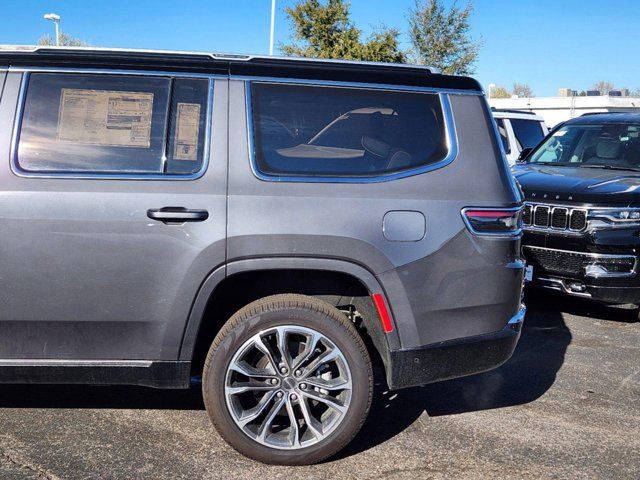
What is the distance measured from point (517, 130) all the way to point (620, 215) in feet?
22.9

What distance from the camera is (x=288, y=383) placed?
3656 millimetres

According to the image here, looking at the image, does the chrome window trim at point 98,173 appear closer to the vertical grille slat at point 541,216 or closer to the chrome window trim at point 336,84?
the chrome window trim at point 336,84

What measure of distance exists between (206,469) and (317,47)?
20920 millimetres

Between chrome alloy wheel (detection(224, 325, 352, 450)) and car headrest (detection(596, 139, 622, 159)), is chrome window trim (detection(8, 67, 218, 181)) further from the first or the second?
car headrest (detection(596, 139, 622, 159))

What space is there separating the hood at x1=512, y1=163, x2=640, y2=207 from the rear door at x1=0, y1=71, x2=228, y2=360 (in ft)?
13.4

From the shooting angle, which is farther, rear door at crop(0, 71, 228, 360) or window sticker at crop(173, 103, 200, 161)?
window sticker at crop(173, 103, 200, 161)

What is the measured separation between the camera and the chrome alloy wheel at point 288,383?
3.58 meters

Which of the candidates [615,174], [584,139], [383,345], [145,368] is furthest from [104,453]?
[584,139]

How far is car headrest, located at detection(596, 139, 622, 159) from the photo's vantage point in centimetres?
768

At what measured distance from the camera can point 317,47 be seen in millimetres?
23172

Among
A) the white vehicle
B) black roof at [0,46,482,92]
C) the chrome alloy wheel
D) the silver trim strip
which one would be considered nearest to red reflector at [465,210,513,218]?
black roof at [0,46,482,92]

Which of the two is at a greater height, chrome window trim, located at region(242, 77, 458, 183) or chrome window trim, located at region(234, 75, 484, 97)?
chrome window trim, located at region(234, 75, 484, 97)

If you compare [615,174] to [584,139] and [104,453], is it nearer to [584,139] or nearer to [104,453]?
[584,139]

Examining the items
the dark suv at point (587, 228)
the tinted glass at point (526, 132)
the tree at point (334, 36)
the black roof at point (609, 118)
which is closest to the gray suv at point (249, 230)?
the dark suv at point (587, 228)
